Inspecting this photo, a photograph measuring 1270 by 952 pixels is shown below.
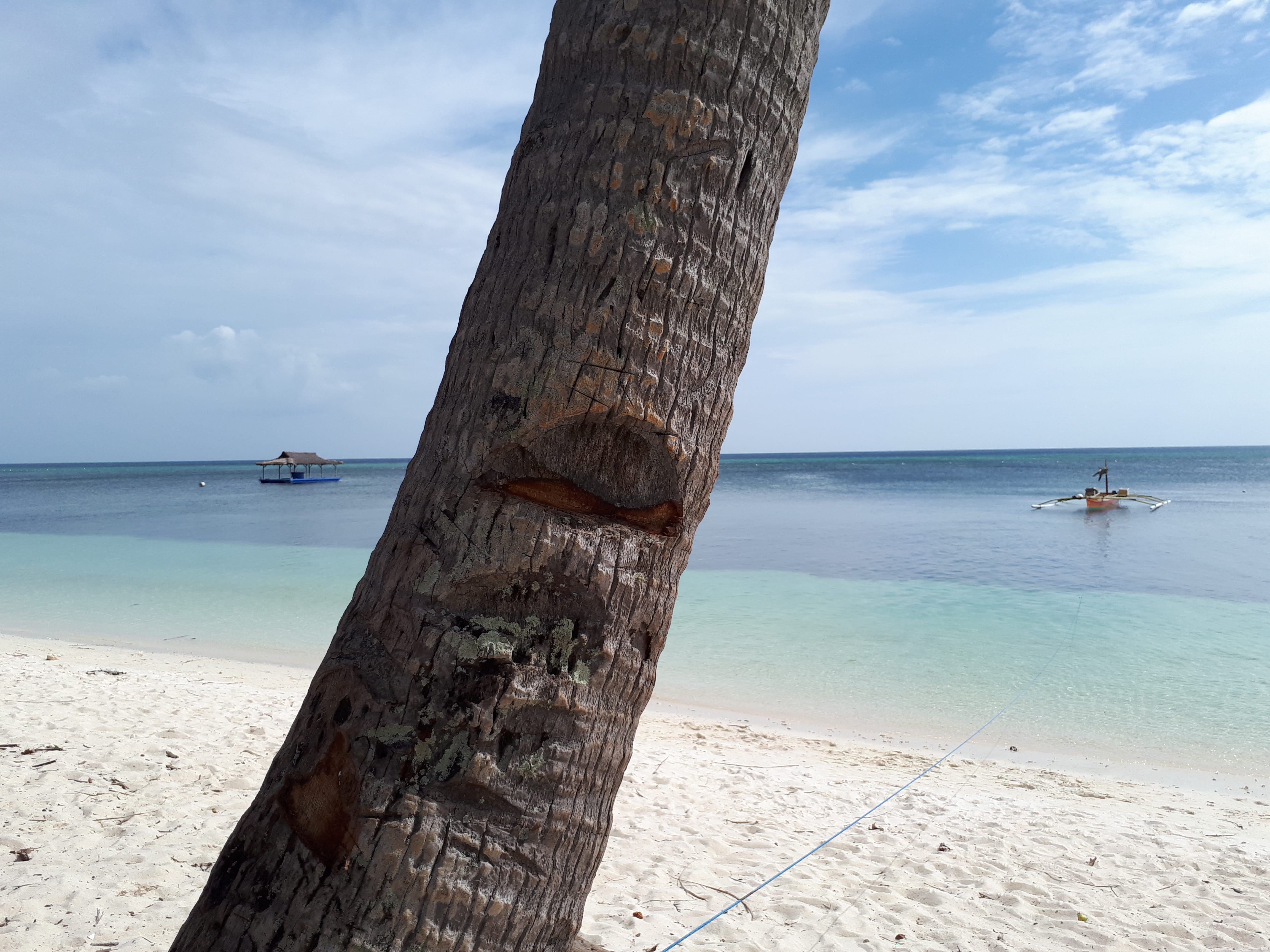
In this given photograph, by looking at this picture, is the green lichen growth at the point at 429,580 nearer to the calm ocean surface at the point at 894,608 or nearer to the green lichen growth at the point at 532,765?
the green lichen growth at the point at 532,765

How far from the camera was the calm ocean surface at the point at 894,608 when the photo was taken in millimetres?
8609

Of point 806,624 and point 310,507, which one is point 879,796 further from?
point 310,507

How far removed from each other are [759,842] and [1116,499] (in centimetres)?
3235

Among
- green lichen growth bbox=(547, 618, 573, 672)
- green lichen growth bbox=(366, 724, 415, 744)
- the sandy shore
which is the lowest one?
the sandy shore

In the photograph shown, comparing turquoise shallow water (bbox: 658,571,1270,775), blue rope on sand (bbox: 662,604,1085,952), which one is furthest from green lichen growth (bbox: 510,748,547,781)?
turquoise shallow water (bbox: 658,571,1270,775)

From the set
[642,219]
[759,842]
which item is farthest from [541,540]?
[759,842]

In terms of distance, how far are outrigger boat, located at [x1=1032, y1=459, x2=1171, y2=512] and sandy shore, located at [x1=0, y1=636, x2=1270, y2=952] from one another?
25.2 meters

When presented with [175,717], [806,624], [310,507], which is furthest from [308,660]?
[310,507]

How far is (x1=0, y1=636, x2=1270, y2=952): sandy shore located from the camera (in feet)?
11.7

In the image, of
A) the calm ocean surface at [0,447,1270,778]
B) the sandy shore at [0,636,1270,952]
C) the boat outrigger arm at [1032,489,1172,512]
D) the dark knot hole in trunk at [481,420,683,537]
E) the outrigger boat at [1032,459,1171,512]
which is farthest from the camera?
the boat outrigger arm at [1032,489,1172,512]

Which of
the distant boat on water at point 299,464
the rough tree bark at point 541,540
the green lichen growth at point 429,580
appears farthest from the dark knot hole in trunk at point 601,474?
the distant boat on water at point 299,464

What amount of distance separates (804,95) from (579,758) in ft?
4.36

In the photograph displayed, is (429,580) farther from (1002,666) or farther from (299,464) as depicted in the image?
(299,464)

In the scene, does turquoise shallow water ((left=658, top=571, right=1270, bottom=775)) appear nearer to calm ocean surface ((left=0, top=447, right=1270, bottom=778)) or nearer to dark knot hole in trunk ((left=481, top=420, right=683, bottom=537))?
calm ocean surface ((left=0, top=447, right=1270, bottom=778))
